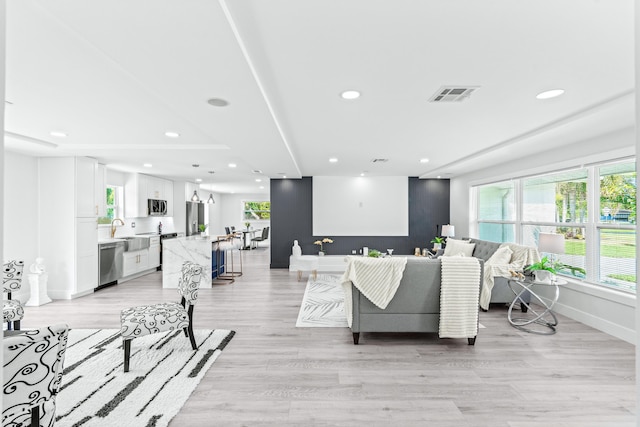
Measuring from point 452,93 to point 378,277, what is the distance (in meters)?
1.89

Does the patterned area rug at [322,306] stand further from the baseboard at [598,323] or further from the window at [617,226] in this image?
the window at [617,226]

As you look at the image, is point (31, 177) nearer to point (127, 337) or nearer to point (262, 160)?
point (262, 160)

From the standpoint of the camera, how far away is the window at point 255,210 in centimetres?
1384

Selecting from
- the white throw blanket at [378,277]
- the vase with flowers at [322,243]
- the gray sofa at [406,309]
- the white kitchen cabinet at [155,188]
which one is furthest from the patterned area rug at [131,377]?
the white kitchen cabinet at [155,188]

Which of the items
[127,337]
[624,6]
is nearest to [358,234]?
[127,337]

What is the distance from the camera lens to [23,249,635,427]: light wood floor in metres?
2.17

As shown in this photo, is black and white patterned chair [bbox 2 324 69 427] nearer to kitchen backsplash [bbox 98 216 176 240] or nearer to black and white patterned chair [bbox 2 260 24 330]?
black and white patterned chair [bbox 2 260 24 330]

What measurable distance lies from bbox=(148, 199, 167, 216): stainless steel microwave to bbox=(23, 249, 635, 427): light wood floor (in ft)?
12.5

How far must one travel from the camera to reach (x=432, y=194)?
27.3ft

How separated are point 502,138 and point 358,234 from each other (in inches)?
181

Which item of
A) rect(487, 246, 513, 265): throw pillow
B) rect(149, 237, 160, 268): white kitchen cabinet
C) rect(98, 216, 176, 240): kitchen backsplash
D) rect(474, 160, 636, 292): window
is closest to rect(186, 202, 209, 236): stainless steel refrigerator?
rect(98, 216, 176, 240): kitchen backsplash

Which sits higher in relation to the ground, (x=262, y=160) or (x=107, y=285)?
(x=262, y=160)

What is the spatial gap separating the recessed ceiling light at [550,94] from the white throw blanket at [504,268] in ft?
8.33

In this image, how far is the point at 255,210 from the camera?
45.6ft
